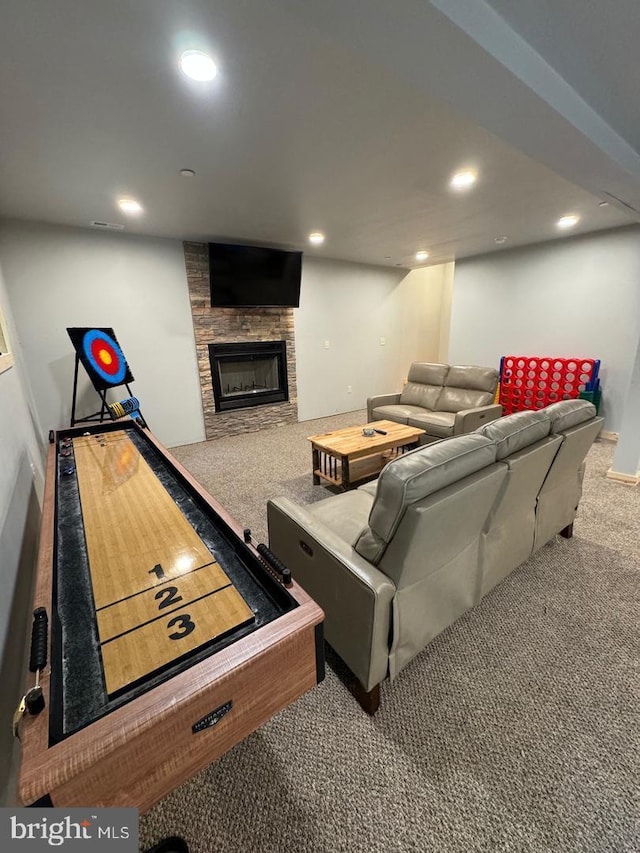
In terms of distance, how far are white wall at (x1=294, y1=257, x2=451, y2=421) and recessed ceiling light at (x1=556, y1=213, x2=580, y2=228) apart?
2630 mm

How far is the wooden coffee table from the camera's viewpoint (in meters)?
2.84

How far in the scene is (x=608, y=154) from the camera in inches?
69.0

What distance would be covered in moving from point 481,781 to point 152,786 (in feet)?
3.59

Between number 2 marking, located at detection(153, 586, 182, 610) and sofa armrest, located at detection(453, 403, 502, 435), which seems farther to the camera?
sofa armrest, located at detection(453, 403, 502, 435)

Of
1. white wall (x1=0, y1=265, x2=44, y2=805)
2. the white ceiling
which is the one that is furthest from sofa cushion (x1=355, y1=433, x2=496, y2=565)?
the white ceiling

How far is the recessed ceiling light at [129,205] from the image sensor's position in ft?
8.93

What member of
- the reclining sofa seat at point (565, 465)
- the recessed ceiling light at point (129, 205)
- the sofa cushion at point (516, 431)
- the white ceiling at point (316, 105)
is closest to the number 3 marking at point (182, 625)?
the sofa cushion at point (516, 431)

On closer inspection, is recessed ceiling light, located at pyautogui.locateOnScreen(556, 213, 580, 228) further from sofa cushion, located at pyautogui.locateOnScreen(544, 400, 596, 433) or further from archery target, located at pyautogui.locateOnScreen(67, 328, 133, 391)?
archery target, located at pyautogui.locateOnScreen(67, 328, 133, 391)

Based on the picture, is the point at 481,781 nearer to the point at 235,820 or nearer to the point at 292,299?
the point at 235,820

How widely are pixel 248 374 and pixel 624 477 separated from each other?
4428 millimetres

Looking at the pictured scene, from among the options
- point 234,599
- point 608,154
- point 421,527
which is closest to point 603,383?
point 608,154

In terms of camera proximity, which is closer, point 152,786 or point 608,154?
point 152,786

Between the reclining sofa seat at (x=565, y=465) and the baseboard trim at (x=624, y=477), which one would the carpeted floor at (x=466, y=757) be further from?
the baseboard trim at (x=624, y=477)

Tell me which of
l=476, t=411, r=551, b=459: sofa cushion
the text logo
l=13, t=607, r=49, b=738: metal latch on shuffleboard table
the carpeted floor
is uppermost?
l=476, t=411, r=551, b=459: sofa cushion
